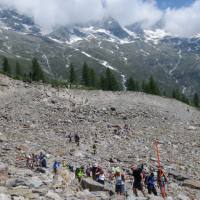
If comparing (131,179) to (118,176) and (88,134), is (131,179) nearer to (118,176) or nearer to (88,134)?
(118,176)

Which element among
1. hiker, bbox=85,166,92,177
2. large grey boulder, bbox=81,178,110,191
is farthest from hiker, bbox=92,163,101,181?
large grey boulder, bbox=81,178,110,191

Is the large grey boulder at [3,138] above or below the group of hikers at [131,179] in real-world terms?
above

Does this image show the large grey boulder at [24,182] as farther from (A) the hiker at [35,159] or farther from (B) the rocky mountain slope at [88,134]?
(A) the hiker at [35,159]

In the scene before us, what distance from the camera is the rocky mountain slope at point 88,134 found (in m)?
28.1

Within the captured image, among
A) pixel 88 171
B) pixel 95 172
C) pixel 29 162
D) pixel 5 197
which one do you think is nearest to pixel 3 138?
pixel 29 162

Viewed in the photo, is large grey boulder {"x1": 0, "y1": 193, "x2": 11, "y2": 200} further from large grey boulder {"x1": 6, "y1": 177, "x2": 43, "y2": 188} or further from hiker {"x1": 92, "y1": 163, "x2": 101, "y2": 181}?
hiker {"x1": 92, "y1": 163, "x2": 101, "y2": 181}

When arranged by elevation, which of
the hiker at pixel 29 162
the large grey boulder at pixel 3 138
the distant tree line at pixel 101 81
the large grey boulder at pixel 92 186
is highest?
the distant tree line at pixel 101 81

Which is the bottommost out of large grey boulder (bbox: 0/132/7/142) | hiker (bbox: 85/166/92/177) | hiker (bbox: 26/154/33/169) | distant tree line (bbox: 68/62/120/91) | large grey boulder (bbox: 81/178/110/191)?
large grey boulder (bbox: 81/178/110/191)

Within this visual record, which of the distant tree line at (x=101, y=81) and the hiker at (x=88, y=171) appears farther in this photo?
the distant tree line at (x=101, y=81)

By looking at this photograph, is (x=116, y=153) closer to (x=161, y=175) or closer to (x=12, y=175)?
(x=161, y=175)

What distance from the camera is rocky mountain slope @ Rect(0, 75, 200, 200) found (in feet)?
92.3

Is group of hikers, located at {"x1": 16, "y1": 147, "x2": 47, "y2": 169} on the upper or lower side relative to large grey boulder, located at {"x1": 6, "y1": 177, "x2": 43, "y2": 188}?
upper

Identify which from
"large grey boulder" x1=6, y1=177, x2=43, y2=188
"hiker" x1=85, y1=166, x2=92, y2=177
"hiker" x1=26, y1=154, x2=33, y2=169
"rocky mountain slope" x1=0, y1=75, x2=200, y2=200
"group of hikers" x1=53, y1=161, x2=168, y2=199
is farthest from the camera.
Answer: "hiker" x1=85, y1=166, x2=92, y2=177

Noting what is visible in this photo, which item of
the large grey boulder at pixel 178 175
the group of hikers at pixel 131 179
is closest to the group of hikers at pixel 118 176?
the group of hikers at pixel 131 179
